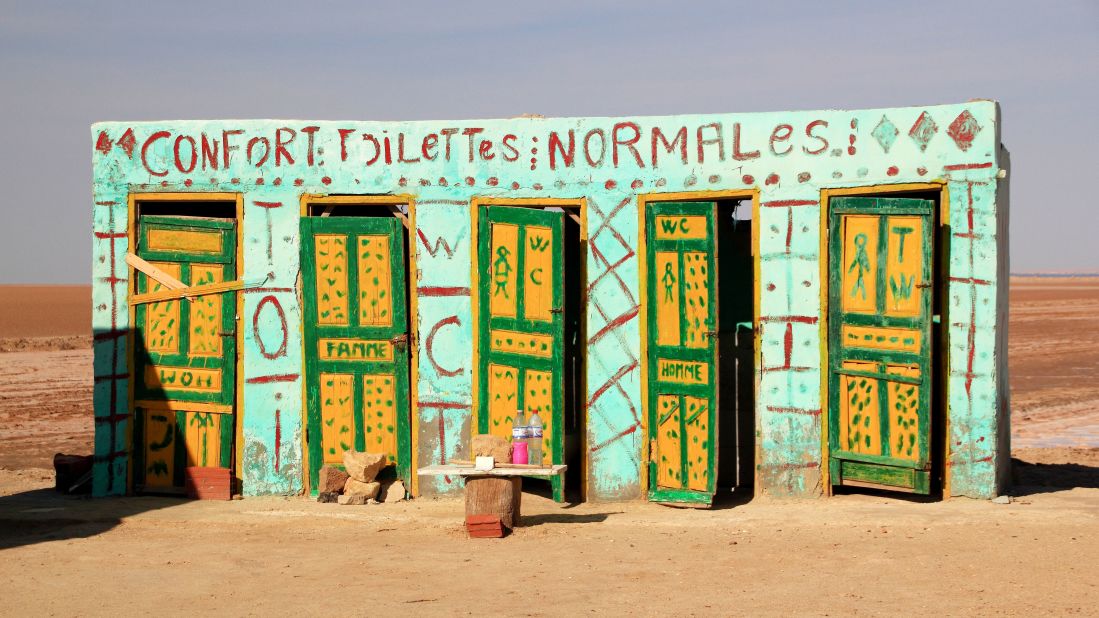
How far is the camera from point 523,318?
10.7 meters

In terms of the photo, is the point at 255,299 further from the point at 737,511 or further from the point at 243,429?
the point at 737,511

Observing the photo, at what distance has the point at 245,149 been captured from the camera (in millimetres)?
11141

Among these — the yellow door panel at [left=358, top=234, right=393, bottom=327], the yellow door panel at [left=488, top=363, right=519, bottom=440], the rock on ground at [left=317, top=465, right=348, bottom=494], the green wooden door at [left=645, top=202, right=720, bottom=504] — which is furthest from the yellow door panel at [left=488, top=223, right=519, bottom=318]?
the rock on ground at [left=317, top=465, right=348, bottom=494]

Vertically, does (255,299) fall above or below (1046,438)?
above

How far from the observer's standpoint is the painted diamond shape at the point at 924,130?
32.8 ft

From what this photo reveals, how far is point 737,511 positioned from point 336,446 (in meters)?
3.30

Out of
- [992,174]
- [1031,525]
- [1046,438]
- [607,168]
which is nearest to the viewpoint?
[1031,525]

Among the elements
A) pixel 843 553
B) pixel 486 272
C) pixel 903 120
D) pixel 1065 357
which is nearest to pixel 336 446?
pixel 486 272

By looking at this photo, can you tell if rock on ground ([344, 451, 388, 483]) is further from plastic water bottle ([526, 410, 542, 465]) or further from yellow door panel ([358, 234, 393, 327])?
plastic water bottle ([526, 410, 542, 465])

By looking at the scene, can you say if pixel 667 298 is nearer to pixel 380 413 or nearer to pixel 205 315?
pixel 380 413

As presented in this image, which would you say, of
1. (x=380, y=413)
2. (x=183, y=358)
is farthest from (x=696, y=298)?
(x=183, y=358)

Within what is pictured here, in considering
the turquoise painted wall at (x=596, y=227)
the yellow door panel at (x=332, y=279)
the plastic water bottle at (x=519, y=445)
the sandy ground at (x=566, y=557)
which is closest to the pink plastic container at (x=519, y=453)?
the plastic water bottle at (x=519, y=445)

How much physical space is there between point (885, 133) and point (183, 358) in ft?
19.5

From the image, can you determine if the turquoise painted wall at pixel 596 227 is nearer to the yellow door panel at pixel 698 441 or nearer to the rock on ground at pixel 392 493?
the rock on ground at pixel 392 493
